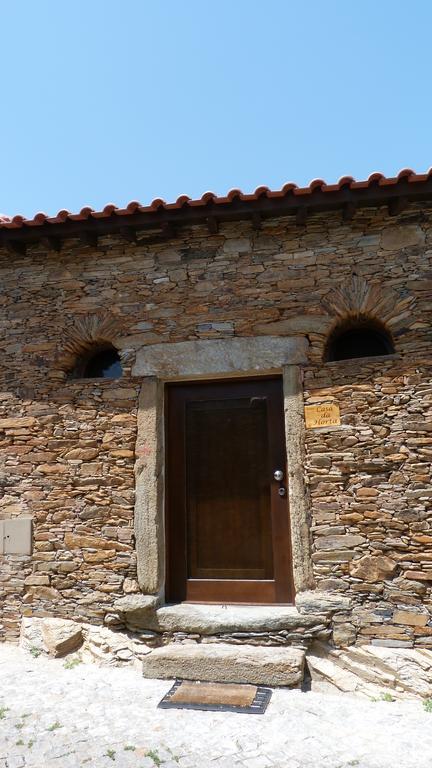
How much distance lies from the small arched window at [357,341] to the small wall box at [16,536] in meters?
3.18

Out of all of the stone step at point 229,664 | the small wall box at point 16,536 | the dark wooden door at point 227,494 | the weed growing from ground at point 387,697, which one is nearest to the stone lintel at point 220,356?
the dark wooden door at point 227,494

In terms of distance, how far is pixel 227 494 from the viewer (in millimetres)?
4562

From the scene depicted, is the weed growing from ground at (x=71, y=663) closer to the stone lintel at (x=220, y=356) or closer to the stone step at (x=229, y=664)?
the stone step at (x=229, y=664)

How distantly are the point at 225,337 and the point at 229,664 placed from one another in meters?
2.67

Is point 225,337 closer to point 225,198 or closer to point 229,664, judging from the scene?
point 225,198

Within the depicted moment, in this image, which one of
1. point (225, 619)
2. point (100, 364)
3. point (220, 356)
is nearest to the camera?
point (225, 619)

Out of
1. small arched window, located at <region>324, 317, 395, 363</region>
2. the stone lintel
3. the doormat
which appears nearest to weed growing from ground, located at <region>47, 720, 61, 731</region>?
the doormat

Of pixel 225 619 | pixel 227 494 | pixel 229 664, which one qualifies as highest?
pixel 227 494

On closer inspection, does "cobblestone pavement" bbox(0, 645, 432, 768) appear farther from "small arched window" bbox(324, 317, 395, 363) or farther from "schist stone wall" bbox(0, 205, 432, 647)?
"small arched window" bbox(324, 317, 395, 363)

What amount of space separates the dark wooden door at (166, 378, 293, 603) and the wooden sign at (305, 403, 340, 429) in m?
0.32

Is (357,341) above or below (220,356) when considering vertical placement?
above

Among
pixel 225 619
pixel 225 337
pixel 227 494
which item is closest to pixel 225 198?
pixel 225 337

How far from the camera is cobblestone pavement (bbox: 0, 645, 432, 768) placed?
280 cm

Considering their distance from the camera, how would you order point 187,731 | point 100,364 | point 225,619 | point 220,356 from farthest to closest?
1. point 100,364
2. point 220,356
3. point 225,619
4. point 187,731
